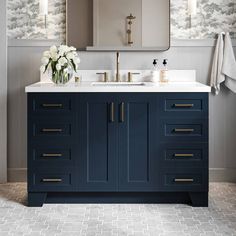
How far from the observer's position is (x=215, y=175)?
480cm

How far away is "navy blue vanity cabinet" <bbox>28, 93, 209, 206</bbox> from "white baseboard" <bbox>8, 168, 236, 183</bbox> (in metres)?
0.77

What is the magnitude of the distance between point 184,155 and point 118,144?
1.63 ft

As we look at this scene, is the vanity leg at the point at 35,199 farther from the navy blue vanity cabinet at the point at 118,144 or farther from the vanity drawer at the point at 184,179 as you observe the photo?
the vanity drawer at the point at 184,179

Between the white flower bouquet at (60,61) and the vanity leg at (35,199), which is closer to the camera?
the vanity leg at (35,199)

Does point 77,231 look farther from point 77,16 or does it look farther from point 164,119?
point 77,16

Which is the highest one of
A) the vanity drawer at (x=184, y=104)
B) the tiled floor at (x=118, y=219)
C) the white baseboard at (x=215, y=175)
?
the vanity drawer at (x=184, y=104)

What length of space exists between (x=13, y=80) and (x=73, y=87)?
966 mm

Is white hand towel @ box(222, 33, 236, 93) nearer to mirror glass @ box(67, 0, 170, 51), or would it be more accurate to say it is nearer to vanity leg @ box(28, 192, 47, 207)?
mirror glass @ box(67, 0, 170, 51)


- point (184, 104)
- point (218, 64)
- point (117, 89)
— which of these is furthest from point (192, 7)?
point (117, 89)

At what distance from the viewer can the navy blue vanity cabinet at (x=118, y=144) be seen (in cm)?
399

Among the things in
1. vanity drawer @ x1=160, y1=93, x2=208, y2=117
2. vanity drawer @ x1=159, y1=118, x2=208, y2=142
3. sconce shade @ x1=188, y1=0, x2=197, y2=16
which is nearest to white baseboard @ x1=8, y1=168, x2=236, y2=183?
vanity drawer @ x1=159, y1=118, x2=208, y2=142

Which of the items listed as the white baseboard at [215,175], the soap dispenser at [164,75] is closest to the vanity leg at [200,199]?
the white baseboard at [215,175]

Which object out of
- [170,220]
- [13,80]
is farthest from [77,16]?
[170,220]

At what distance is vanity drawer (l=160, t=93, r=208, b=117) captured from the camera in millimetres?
3980
